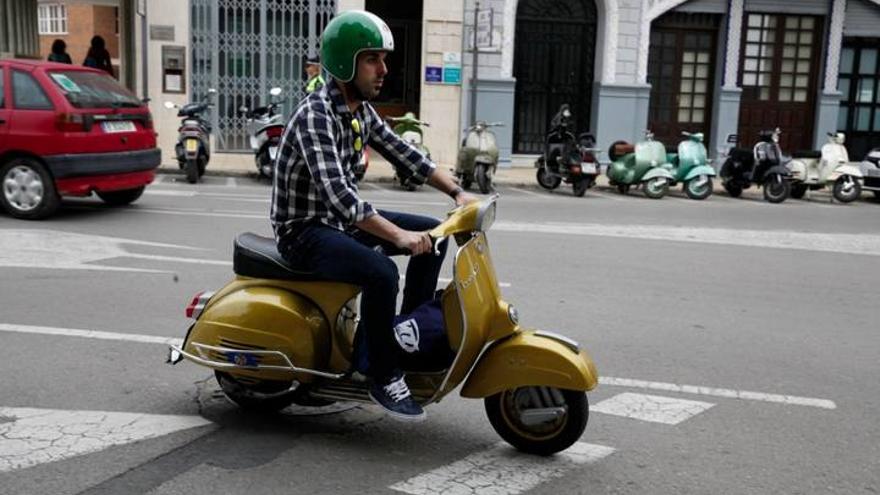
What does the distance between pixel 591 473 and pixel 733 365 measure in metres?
2.02

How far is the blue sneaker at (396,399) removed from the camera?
393cm

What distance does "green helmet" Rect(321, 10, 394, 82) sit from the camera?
154 inches

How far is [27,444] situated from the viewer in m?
4.00

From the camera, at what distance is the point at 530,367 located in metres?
3.88

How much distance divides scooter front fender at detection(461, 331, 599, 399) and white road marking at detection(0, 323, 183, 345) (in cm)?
231

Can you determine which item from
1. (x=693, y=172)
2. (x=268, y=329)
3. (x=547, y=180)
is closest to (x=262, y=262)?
(x=268, y=329)

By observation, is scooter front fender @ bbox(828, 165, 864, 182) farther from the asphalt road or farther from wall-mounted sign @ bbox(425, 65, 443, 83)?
wall-mounted sign @ bbox(425, 65, 443, 83)

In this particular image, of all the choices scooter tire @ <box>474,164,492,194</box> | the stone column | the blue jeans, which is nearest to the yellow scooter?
the blue jeans

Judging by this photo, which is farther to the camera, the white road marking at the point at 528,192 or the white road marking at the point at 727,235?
the white road marking at the point at 528,192

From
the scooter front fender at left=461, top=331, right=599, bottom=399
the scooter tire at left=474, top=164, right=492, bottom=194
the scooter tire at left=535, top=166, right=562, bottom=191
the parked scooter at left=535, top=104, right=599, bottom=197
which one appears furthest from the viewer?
the scooter tire at left=535, top=166, right=562, bottom=191

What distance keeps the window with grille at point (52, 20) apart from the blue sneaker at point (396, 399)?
3509 cm

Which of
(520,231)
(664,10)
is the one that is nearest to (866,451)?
(520,231)

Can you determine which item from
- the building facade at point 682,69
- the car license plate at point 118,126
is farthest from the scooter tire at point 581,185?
the car license plate at point 118,126

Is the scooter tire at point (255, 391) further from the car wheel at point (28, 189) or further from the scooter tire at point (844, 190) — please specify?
the scooter tire at point (844, 190)
